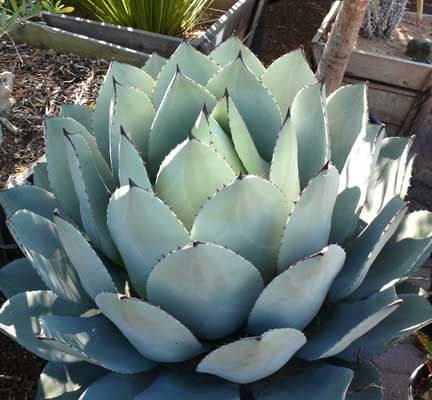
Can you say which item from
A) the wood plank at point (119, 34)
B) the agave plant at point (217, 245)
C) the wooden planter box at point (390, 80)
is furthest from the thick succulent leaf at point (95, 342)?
the wooden planter box at point (390, 80)

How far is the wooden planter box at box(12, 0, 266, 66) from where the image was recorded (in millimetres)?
1802

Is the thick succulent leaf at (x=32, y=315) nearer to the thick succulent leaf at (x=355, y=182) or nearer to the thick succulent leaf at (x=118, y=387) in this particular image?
the thick succulent leaf at (x=118, y=387)

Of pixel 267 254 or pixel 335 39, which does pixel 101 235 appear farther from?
pixel 335 39

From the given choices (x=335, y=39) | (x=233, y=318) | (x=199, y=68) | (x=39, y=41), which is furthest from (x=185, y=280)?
(x=39, y=41)

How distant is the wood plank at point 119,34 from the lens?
1.84 metres

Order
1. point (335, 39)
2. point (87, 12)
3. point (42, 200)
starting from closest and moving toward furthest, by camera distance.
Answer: point (42, 200)
point (335, 39)
point (87, 12)

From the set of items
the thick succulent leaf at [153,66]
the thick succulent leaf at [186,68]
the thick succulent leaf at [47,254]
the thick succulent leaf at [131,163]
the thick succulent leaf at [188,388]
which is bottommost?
the thick succulent leaf at [188,388]

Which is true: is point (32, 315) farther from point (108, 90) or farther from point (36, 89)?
point (36, 89)

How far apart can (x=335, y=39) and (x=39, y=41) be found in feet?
3.31

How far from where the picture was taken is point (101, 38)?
6.36 ft

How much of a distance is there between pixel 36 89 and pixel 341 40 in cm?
92

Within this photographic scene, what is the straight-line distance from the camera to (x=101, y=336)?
2.62 feet

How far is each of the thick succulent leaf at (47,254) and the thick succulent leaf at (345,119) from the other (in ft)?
1.51

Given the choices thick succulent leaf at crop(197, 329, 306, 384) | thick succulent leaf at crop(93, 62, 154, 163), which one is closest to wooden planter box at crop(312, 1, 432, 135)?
thick succulent leaf at crop(93, 62, 154, 163)
